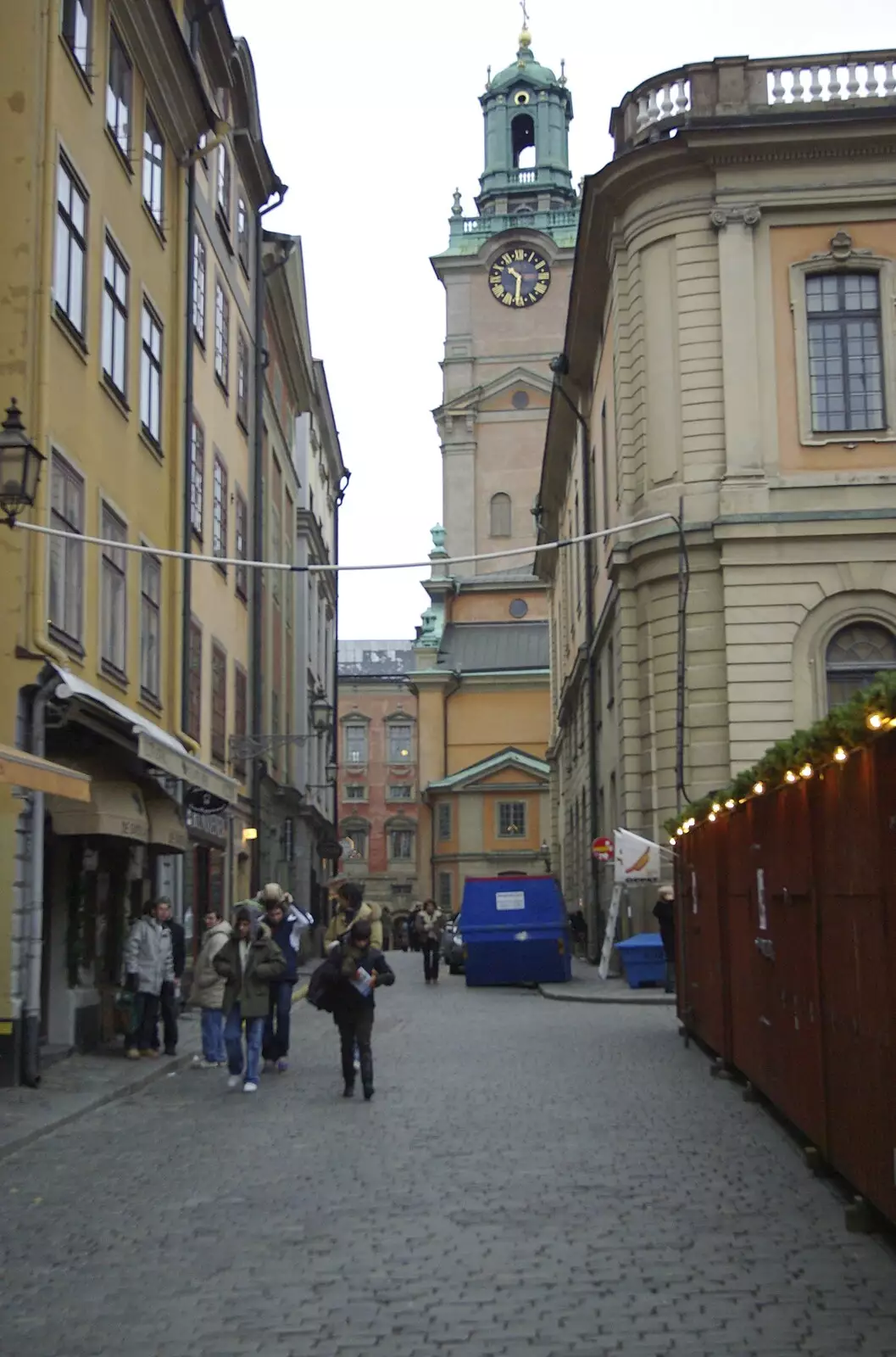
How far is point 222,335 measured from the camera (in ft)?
96.9

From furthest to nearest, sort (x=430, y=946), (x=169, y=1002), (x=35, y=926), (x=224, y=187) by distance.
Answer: (x=430, y=946), (x=224, y=187), (x=169, y=1002), (x=35, y=926)

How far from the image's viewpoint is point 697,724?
28906 mm

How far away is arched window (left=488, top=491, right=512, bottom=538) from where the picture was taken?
78.6 m

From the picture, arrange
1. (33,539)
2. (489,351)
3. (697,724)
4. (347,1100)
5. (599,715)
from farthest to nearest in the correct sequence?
(489,351)
(599,715)
(697,724)
(33,539)
(347,1100)

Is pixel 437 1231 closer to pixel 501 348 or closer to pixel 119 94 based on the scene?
pixel 119 94

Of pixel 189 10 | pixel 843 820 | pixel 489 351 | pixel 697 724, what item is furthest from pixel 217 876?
pixel 489 351

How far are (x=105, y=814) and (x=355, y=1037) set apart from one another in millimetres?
3583

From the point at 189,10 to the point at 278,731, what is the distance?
1678 cm

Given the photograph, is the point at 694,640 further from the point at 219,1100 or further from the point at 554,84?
the point at 554,84

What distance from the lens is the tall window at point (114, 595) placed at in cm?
1966

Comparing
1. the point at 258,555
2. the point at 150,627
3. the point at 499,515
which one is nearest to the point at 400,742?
the point at 499,515

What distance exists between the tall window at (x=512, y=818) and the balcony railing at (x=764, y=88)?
49822mm

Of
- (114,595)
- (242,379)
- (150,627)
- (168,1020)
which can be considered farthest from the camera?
(242,379)

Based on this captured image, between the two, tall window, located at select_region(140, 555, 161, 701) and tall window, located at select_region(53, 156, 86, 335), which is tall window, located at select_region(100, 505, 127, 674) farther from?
tall window, located at select_region(53, 156, 86, 335)
